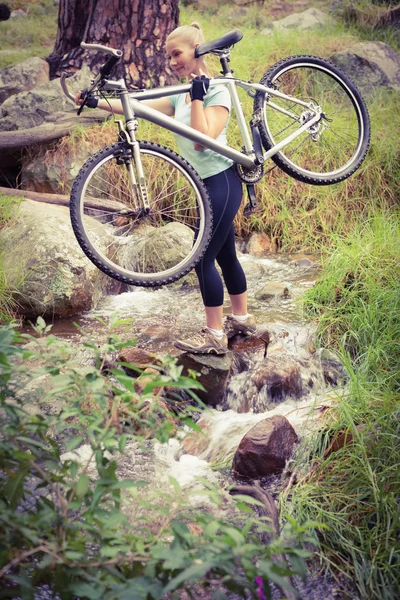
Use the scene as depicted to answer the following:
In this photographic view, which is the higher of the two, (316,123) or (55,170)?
(316,123)

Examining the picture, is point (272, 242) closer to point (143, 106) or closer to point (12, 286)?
point (12, 286)

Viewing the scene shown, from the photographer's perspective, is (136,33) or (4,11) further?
(4,11)

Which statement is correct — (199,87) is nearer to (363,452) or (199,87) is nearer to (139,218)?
(139,218)

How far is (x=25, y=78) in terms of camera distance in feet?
24.6

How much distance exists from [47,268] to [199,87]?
86.2 inches

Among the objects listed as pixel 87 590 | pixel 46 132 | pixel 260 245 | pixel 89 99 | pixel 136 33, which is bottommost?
pixel 260 245

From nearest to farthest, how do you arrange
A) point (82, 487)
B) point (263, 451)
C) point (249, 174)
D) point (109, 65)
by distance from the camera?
point (82, 487), point (109, 65), point (263, 451), point (249, 174)

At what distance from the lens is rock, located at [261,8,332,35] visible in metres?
9.20

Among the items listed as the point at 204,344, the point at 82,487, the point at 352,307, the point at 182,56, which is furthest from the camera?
the point at 352,307

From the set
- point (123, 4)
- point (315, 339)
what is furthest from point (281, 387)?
point (123, 4)

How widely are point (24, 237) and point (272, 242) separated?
2.28 m

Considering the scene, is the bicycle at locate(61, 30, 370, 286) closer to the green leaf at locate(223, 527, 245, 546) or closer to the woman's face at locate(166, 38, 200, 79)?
the woman's face at locate(166, 38, 200, 79)

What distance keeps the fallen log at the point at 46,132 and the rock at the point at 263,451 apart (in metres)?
4.06

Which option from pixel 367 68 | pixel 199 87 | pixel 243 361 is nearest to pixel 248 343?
pixel 243 361
